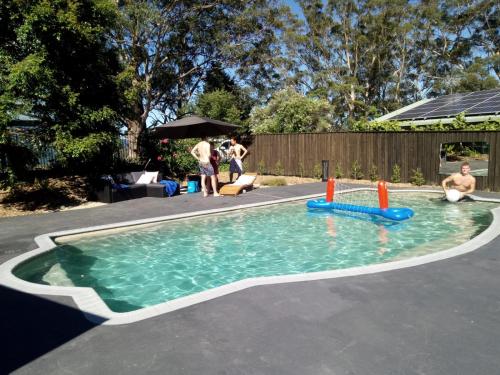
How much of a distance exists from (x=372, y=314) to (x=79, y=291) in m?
3.21

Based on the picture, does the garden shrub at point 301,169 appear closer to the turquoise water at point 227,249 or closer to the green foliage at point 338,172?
the green foliage at point 338,172

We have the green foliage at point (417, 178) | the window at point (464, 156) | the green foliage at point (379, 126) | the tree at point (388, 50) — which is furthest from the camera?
the tree at point (388, 50)

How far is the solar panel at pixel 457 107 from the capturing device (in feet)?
50.5

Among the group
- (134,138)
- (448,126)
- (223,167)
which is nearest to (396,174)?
(448,126)

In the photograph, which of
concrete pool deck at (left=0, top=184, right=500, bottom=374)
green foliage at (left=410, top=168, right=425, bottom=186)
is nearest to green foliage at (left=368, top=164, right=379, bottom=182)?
green foliage at (left=410, top=168, right=425, bottom=186)

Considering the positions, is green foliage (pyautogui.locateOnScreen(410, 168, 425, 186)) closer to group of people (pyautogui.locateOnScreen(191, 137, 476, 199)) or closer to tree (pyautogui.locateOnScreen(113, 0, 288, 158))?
group of people (pyautogui.locateOnScreen(191, 137, 476, 199))

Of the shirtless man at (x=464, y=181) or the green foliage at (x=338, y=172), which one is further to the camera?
the green foliage at (x=338, y=172)

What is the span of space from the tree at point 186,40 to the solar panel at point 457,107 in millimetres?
9583

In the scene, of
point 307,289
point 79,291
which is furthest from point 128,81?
point 307,289

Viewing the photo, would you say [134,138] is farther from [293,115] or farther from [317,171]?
[293,115]

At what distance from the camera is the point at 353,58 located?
37.1 meters

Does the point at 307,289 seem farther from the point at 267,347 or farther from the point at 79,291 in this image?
the point at 79,291

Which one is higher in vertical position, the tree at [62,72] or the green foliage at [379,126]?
the tree at [62,72]

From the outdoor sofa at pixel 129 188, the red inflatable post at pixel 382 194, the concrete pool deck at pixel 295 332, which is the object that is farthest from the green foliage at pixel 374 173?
the concrete pool deck at pixel 295 332
